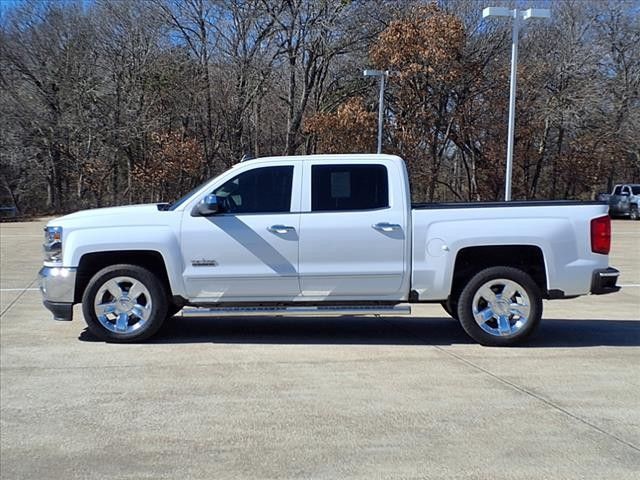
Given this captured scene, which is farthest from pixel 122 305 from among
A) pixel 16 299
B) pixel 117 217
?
pixel 16 299

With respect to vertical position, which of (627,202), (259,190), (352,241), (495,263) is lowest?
(495,263)

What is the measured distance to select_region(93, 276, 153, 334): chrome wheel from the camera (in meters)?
7.56

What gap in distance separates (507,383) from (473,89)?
96.5 feet

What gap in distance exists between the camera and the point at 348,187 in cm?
764

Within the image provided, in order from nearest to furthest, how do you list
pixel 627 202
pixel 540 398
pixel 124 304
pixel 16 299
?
1. pixel 540 398
2. pixel 124 304
3. pixel 16 299
4. pixel 627 202

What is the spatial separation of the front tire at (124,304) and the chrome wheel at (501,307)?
3.44 m

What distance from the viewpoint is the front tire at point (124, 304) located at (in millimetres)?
7527

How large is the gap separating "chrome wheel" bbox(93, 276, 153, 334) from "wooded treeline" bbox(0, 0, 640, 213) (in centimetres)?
2466

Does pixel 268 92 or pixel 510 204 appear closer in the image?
pixel 510 204

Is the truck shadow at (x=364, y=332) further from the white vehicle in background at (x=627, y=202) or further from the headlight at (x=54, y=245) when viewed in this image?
the white vehicle in background at (x=627, y=202)

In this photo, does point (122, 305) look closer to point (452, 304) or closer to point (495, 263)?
point (452, 304)

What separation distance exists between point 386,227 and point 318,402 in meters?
2.42

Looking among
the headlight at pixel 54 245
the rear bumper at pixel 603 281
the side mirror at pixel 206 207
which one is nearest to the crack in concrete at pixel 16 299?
the headlight at pixel 54 245

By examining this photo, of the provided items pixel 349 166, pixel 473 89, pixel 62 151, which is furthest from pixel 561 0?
pixel 349 166
